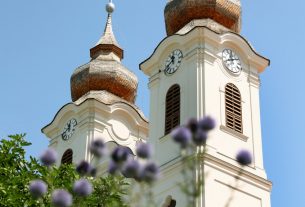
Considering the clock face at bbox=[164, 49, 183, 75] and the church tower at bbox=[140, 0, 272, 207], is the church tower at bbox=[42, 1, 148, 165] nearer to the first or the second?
the church tower at bbox=[140, 0, 272, 207]

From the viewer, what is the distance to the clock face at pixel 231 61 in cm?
2191

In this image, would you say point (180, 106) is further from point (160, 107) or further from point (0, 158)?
point (0, 158)

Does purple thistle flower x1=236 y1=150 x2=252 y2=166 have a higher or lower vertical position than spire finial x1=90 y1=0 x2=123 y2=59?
lower

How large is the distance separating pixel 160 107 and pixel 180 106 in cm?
100

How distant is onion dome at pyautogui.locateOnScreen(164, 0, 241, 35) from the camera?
23969 millimetres

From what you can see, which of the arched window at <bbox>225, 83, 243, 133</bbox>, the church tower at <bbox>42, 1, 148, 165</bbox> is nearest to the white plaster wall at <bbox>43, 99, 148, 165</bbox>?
the church tower at <bbox>42, 1, 148, 165</bbox>

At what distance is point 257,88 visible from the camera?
2259 cm

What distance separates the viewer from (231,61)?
2205 centimetres

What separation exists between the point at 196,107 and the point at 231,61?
2.31 meters

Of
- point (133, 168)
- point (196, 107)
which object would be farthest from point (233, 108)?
point (133, 168)

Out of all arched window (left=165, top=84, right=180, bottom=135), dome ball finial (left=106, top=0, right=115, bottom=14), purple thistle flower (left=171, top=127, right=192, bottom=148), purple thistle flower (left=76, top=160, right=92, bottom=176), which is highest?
dome ball finial (left=106, top=0, right=115, bottom=14)

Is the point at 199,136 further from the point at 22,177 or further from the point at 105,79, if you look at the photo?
the point at 105,79

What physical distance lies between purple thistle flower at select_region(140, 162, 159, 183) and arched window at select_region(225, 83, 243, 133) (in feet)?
53.4

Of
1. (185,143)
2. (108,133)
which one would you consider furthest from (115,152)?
(108,133)
